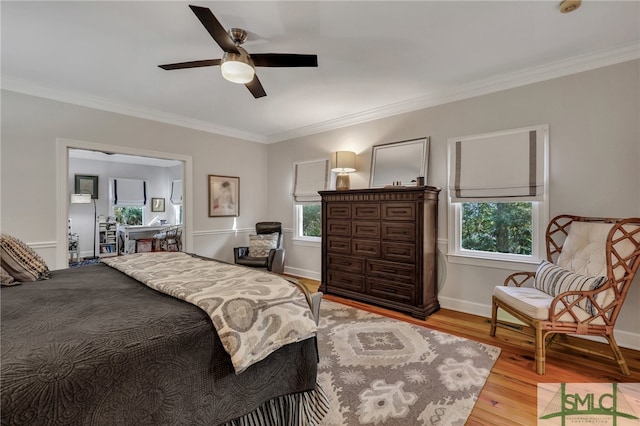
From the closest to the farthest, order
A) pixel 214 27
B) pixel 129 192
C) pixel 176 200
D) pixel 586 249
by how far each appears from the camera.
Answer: pixel 214 27, pixel 586 249, pixel 129 192, pixel 176 200

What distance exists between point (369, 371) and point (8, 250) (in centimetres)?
255

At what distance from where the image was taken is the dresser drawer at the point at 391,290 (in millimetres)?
3311

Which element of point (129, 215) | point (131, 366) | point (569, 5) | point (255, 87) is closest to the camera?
point (131, 366)

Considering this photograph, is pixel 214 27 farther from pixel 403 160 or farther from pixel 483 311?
pixel 483 311

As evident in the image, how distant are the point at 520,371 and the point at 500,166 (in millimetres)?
2001

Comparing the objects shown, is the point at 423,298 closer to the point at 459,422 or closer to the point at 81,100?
the point at 459,422

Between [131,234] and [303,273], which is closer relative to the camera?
[303,273]

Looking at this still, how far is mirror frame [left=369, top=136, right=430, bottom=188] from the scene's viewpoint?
363cm

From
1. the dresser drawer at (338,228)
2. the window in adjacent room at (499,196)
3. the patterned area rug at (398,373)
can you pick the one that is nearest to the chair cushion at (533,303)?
the patterned area rug at (398,373)

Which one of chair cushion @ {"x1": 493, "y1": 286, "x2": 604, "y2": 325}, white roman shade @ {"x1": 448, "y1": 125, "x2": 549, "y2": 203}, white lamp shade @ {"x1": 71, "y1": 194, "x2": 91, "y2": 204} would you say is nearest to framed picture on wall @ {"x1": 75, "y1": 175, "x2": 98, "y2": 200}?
white lamp shade @ {"x1": 71, "y1": 194, "x2": 91, "y2": 204}

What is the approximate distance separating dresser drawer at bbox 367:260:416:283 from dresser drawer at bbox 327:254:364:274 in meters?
0.14

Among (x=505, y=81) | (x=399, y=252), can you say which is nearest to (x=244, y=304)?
(x=399, y=252)

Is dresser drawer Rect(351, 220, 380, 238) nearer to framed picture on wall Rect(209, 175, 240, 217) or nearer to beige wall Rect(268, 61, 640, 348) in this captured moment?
beige wall Rect(268, 61, 640, 348)

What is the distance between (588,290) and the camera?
85.1 inches
